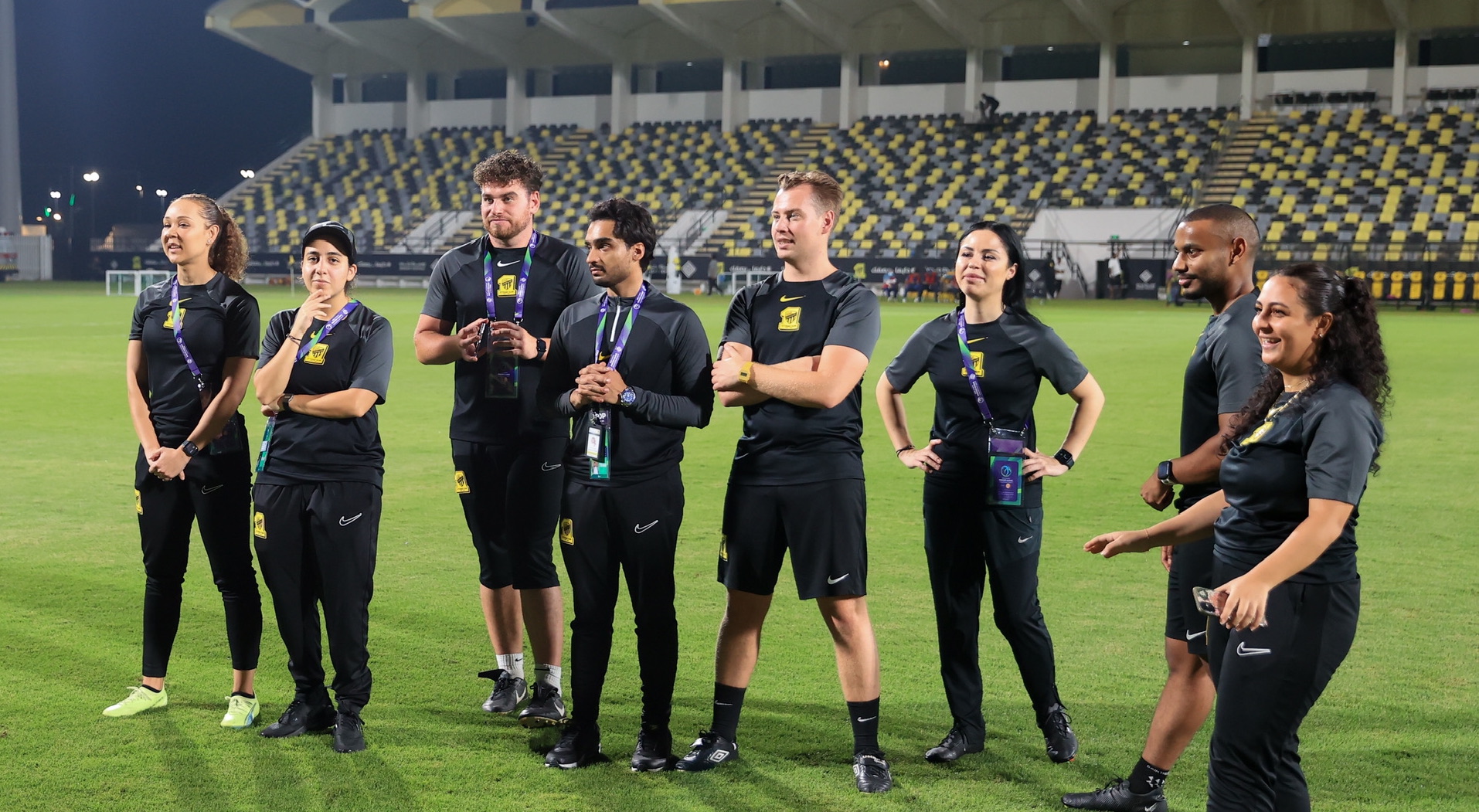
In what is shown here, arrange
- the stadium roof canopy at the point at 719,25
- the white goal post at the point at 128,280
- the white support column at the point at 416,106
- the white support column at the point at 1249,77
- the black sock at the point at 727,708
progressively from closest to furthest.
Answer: the black sock at the point at 727,708
the white goal post at the point at 128,280
the stadium roof canopy at the point at 719,25
the white support column at the point at 1249,77
the white support column at the point at 416,106

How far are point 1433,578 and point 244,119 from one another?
6216 centimetres

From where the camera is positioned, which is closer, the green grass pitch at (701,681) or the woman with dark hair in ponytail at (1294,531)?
the woman with dark hair in ponytail at (1294,531)

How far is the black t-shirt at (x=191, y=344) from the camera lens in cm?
488

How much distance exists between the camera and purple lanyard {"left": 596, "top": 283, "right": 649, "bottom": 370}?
4.42 m

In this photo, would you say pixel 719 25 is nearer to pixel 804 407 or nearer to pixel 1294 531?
pixel 804 407

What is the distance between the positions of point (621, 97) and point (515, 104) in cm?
486

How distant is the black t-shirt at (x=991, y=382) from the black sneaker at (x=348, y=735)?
7.25 ft

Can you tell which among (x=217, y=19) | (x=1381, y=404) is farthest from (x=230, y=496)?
(x=217, y=19)

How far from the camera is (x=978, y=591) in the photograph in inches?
190

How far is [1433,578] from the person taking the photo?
7.38 meters

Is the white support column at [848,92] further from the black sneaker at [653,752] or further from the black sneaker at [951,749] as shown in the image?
the black sneaker at [653,752]

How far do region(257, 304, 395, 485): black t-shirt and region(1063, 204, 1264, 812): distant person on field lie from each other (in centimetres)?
265

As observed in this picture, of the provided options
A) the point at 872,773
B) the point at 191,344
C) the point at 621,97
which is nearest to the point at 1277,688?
the point at 872,773

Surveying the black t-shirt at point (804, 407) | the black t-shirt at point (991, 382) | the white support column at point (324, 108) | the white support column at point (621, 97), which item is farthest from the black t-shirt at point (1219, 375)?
the white support column at point (324, 108)
